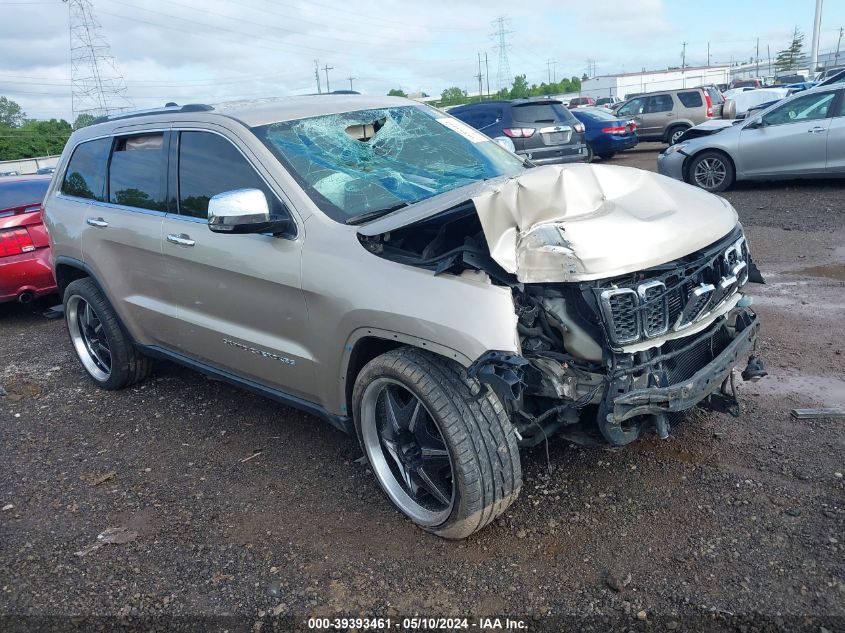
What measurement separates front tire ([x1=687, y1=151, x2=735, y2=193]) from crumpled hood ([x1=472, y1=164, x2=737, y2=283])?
29.6 ft

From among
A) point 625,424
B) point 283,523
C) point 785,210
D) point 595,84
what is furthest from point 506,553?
point 595,84

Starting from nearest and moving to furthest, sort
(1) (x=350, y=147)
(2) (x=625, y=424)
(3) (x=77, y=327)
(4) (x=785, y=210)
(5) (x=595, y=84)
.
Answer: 1. (2) (x=625, y=424)
2. (1) (x=350, y=147)
3. (3) (x=77, y=327)
4. (4) (x=785, y=210)
5. (5) (x=595, y=84)

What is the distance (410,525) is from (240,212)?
1.67 m

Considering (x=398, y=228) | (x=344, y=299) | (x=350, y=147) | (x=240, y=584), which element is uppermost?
(x=350, y=147)

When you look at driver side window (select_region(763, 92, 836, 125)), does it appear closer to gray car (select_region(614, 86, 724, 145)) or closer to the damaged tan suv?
the damaged tan suv

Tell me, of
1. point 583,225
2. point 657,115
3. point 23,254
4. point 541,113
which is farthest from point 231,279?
point 657,115

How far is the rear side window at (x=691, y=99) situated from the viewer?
20.8 metres

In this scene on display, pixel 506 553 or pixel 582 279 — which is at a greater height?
pixel 582 279

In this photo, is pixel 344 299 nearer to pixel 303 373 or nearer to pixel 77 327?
pixel 303 373

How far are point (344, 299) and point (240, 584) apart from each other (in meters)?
1.32

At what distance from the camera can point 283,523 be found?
346 cm

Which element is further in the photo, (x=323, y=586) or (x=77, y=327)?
(x=77, y=327)

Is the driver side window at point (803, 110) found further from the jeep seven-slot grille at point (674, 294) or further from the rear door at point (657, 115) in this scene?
the rear door at point (657, 115)

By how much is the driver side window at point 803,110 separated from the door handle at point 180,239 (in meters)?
10.0
